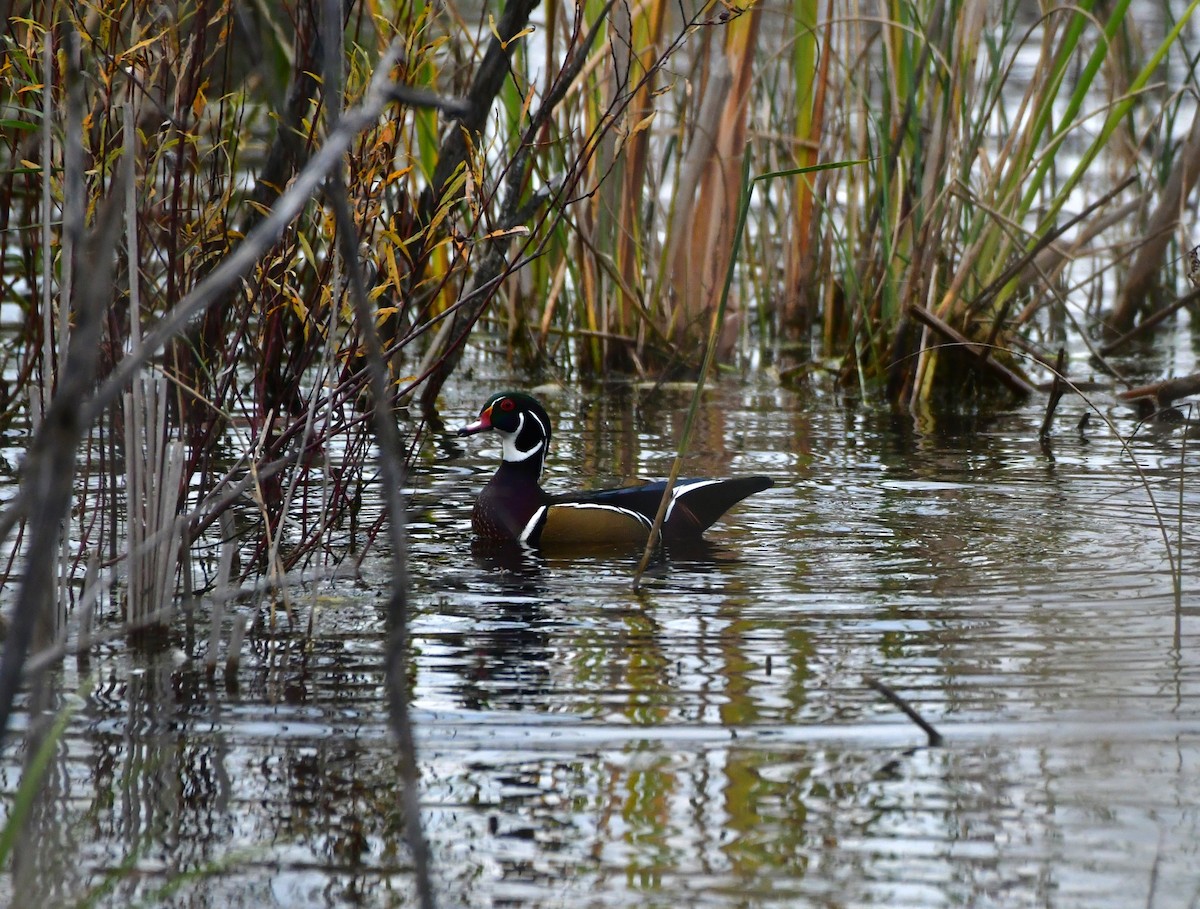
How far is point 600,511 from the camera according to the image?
19.8ft

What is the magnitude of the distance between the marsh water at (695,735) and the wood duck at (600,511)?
0.11 m

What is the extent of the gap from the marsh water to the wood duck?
0.37ft

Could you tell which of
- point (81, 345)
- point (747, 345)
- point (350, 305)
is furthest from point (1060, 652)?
point (747, 345)

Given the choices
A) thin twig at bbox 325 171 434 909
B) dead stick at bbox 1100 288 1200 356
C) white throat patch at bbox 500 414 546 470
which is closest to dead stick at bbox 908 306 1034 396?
dead stick at bbox 1100 288 1200 356

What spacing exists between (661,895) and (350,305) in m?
2.30

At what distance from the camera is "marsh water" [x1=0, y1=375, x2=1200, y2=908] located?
299 cm

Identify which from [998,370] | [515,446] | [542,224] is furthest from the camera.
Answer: [998,370]

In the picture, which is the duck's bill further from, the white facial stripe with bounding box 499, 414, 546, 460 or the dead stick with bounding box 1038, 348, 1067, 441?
the dead stick with bounding box 1038, 348, 1067, 441

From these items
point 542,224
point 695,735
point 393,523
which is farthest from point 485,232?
point 393,523

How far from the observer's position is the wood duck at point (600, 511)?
602cm

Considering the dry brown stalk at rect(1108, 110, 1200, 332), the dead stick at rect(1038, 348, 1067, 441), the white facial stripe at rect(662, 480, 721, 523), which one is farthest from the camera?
the dry brown stalk at rect(1108, 110, 1200, 332)

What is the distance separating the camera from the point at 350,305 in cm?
471

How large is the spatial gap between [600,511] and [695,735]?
239cm

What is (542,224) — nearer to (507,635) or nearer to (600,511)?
(600,511)
